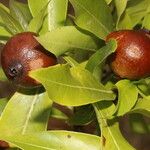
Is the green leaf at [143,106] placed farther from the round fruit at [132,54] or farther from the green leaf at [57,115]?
the green leaf at [57,115]

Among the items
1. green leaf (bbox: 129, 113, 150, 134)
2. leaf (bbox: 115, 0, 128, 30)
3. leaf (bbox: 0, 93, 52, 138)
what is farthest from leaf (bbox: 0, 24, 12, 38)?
green leaf (bbox: 129, 113, 150, 134)

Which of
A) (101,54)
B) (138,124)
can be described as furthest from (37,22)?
(138,124)

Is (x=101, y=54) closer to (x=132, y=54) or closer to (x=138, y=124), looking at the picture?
(x=132, y=54)

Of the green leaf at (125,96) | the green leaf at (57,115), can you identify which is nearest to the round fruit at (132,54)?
the green leaf at (125,96)

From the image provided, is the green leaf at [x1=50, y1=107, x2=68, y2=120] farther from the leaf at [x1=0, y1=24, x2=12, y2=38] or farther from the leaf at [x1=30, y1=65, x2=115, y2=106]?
the leaf at [x1=30, y1=65, x2=115, y2=106]

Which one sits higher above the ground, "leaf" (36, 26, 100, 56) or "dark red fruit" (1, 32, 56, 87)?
"leaf" (36, 26, 100, 56)

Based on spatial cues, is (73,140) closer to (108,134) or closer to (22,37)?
(108,134)

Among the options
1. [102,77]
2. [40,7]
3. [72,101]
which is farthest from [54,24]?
[72,101]
